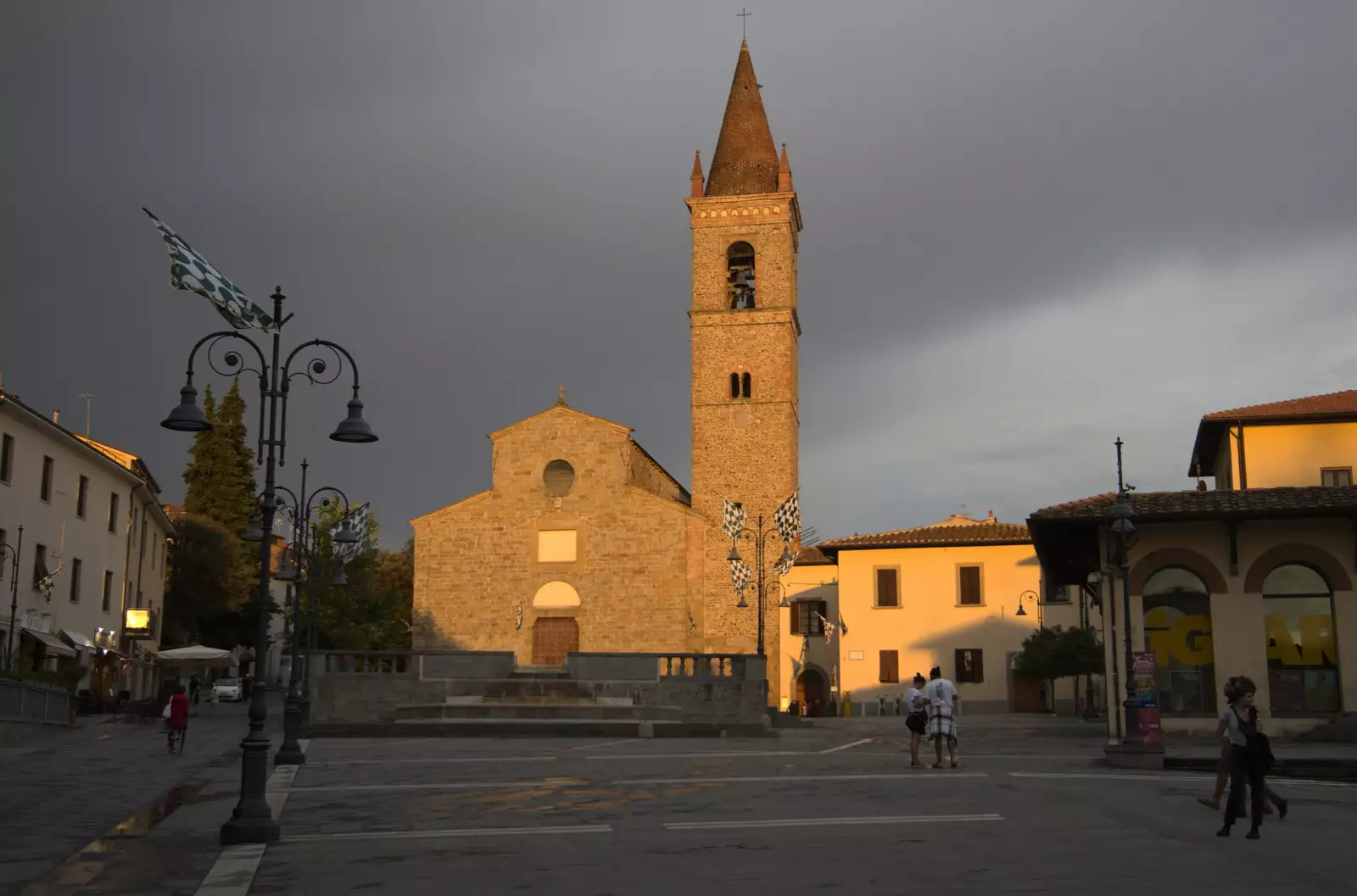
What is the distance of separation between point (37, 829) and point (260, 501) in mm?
3399

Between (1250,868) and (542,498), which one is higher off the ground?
(542,498)

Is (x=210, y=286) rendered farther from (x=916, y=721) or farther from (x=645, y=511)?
(x=645, y=511)

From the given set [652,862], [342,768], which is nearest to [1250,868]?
[652,862]

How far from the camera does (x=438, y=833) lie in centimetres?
1055

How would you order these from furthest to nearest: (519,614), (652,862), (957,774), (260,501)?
(519,614) < (957,774) < (260,501) < (652,862)

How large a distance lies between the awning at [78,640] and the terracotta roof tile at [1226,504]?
87.6 feet

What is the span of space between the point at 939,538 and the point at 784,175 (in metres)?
16.8

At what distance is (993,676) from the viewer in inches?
1754

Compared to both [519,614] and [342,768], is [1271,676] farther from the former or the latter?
[519,614]

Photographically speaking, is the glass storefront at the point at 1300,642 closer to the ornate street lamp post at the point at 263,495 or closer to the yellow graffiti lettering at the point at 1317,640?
the yellow graffiti lettering at the point at 1317,640

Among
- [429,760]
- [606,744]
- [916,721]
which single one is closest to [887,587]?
[606,744]

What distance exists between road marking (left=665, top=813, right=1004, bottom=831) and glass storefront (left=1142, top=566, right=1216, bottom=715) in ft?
39.5

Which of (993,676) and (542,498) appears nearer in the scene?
(993,676)

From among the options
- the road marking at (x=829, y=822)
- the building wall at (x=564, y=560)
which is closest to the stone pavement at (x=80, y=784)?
the road marking at (x=829, y=822)
